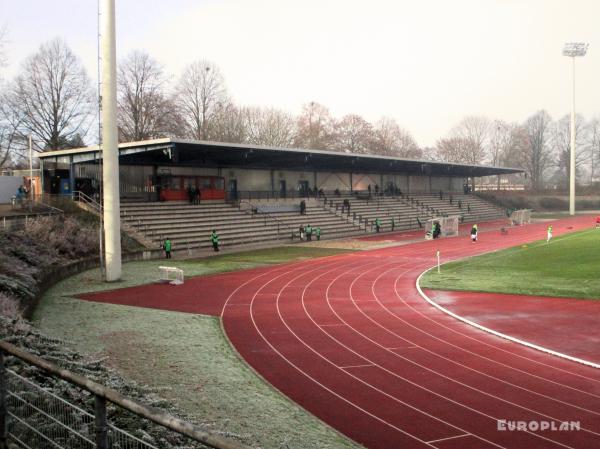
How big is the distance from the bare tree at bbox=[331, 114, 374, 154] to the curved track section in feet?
242

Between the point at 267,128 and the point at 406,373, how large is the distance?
6820 centimetres

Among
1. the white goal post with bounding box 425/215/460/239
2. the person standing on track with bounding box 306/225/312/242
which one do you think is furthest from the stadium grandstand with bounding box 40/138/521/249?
the white goal post with bounding box 425/215/460/239

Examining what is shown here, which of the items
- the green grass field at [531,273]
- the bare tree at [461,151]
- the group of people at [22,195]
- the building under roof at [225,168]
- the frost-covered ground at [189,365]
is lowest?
the frost-covered ground at [189,365]

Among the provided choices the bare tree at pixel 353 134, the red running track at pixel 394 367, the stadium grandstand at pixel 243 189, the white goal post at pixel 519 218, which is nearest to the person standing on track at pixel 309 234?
the stadium grandstand at pixel 243 189

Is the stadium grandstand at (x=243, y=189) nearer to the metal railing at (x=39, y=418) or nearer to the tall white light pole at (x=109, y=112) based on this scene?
the tall white light pole at (x=109, y=112)

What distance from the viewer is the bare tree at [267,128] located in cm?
7600

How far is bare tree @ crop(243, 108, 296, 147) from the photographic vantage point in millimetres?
76000

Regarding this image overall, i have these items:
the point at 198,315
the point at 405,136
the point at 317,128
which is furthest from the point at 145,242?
the point at 405,136

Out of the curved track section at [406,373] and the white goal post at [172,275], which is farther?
the white goal post at [172,275]

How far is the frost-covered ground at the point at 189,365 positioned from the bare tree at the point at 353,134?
2922 inches

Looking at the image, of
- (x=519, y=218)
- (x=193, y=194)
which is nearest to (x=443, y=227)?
(x=519, y=218)

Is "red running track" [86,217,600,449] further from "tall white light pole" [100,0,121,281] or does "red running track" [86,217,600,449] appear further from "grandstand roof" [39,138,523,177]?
"grandstand roof" [39,138,523,177]

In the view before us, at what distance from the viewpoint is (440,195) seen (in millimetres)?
68938

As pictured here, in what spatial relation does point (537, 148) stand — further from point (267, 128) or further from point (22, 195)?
point (22, 195)
